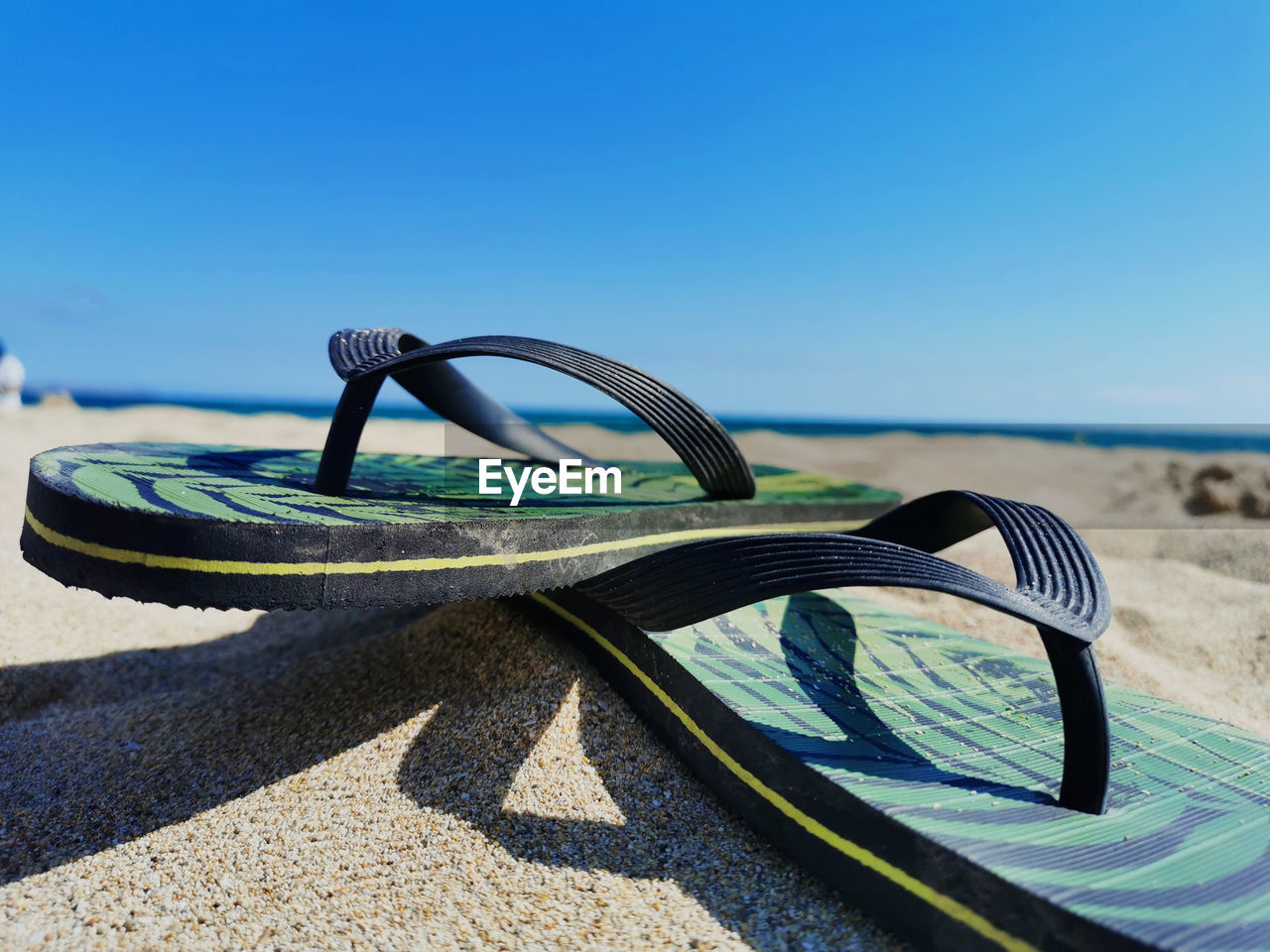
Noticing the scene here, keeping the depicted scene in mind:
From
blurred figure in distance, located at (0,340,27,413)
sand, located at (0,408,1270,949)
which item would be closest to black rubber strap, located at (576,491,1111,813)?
sand, located at (0,408,1270,949)

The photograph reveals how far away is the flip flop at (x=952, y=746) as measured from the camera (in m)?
1.82

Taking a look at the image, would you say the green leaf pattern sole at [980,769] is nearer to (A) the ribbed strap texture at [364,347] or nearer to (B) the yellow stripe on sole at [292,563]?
(B) the yellow stripe on sole at [292,563]

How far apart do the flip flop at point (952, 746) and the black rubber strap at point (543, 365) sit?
34.4 inches

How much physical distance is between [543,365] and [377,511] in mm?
859

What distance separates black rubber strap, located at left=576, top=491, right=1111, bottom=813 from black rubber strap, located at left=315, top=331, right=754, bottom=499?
893 millimetres

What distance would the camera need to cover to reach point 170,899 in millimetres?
2277

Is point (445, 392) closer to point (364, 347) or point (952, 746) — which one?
point (364, 347)

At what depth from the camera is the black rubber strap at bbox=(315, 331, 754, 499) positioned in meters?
3.13

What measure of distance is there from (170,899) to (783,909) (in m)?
1.78

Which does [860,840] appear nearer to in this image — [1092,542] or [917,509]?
[917,509]

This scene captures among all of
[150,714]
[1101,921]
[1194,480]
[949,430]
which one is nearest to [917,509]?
[1101,921]

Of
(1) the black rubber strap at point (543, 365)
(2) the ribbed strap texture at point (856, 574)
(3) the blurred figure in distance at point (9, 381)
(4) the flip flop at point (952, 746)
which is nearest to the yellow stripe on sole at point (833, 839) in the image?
(4) the flip flop at point (952, 746)

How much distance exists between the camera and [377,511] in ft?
9.20

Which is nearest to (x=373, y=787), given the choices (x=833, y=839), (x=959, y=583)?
(x=833, y=839)
